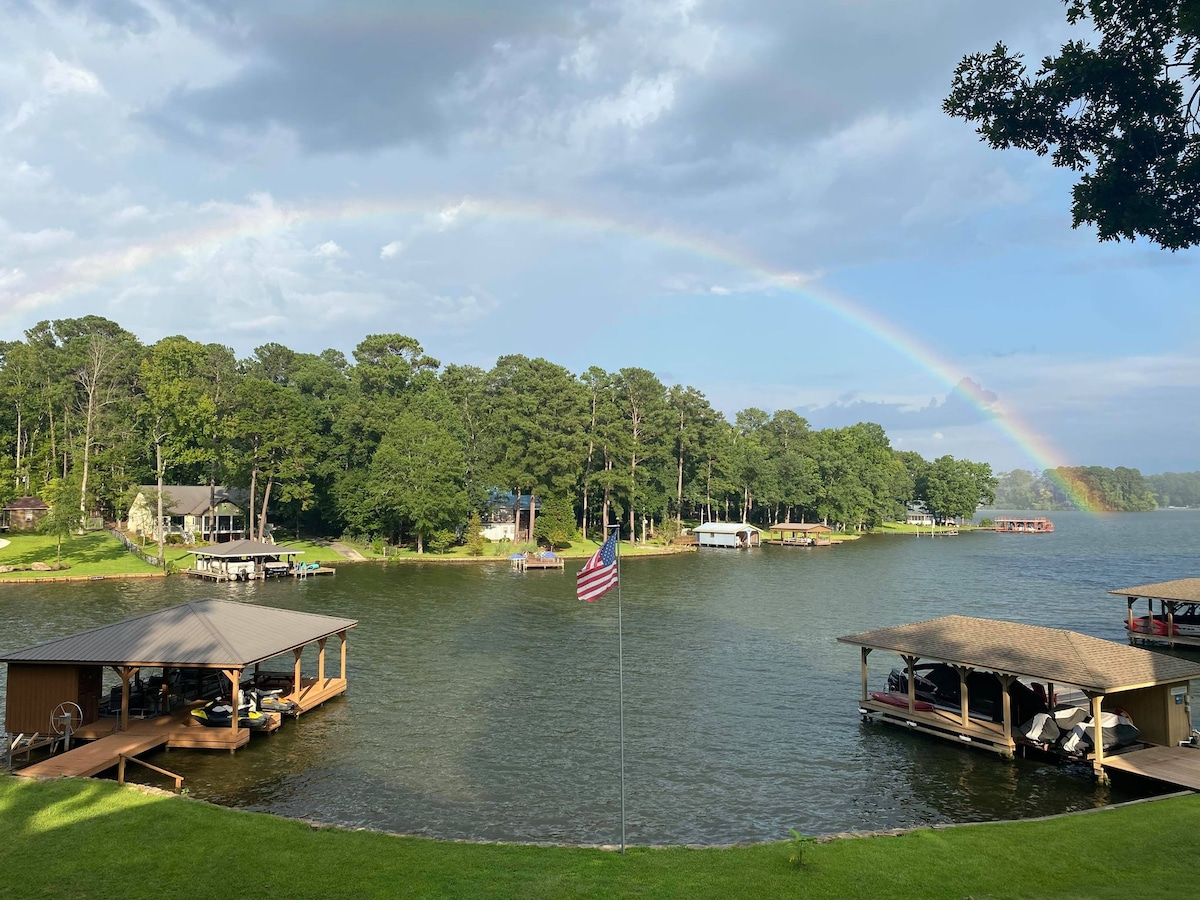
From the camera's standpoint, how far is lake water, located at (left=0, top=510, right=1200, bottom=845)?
2022cm

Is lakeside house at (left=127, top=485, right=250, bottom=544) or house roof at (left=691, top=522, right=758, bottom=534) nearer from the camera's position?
lakeside house at (left=127, top=485, right=250, bottom=544)

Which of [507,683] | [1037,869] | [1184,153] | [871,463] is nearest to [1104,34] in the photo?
[1184,153]

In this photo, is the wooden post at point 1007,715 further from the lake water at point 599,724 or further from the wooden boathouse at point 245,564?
the wooden boathouse at point 245,564

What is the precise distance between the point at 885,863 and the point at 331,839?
1103cm

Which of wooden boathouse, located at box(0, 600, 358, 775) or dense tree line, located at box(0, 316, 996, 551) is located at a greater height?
dense tree line, located at box(0, 316, 996, 551)

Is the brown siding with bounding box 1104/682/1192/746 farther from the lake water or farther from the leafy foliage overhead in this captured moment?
the leafy foliage overhead

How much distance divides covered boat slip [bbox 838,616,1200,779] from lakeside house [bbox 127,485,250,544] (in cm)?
7285

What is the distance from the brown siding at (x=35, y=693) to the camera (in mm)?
23516

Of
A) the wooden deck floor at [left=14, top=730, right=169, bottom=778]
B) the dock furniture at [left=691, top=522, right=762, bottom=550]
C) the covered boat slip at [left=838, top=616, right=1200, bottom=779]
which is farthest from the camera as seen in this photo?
A: the dock furniture at [left=691, top=522, right=762, bottom=550]

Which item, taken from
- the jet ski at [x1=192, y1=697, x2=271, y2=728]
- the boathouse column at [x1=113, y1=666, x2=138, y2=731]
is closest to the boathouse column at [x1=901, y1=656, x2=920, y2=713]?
the jet ski at [x1=192, y1=697, x2=271, y2=728]

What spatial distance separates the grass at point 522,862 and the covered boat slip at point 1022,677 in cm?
519

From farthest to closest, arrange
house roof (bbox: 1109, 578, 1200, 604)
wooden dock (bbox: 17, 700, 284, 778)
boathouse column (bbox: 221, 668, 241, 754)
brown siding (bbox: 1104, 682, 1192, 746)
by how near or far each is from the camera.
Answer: house roof (bbox: 1109, 578, 1200, 604) < boathouse column (bbox: 221, 668, 241, 754) < brown siding (bbox: 1104, 682, 1192, 746) < wooden dock (bbox: 17, 700, 284, 778)

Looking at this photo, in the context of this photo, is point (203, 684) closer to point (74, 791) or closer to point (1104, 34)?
point (74, 791)

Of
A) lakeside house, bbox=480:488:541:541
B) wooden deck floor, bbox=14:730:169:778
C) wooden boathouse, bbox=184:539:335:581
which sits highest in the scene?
lakeside house, bbox=480:488:541:541
